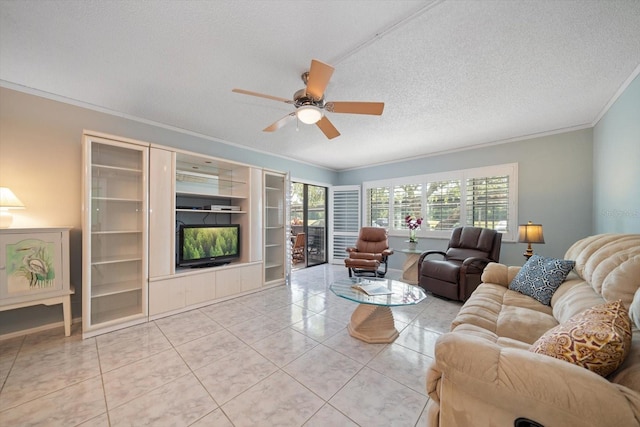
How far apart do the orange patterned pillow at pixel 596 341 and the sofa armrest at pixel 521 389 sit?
11cm

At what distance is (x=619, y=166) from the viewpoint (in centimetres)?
250

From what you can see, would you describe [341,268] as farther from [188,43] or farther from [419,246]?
[188,43]

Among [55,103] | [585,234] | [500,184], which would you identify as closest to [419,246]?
[500,184]

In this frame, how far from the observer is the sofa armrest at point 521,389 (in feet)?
2.51

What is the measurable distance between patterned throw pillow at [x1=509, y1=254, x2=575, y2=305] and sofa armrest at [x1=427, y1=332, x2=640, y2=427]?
155 cm

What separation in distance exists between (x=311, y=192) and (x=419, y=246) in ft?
8.99

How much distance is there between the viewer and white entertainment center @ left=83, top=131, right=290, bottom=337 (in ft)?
8.19

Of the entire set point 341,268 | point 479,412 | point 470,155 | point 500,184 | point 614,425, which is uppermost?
point 470,155

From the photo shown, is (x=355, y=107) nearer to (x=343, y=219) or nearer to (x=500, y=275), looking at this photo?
(x=500, y=275)

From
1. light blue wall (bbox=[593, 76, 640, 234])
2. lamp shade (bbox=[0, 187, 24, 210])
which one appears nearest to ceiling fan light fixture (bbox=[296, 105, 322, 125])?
lamp shade (bbox=[0, 187, 24, 210])

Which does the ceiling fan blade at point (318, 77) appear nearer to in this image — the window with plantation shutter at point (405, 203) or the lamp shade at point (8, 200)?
the lamp shade at point (8, 200)

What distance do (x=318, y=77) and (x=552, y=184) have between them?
4057 millimetres

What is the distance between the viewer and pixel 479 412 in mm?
971

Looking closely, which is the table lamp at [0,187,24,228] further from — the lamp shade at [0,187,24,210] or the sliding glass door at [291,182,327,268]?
the sliding glass door at [291,182,327,268]
